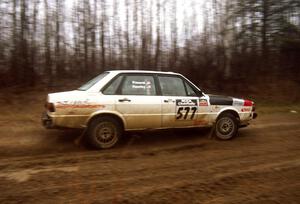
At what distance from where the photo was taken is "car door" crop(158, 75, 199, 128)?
7.78 m

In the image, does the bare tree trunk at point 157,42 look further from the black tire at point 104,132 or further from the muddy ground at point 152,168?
the black tire at point 104,132

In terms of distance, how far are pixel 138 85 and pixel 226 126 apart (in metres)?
2.48

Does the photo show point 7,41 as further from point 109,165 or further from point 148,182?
point 148,182

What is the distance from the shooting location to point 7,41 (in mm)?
13273

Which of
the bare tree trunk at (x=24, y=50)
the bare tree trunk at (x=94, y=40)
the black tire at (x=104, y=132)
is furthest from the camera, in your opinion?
the bare tree trunk at (x=94, y=40)

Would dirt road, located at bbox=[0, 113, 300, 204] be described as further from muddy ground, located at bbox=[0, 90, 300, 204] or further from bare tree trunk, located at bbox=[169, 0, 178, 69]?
bare tree trunk, located at bbox=[169, 0, 178, 69]

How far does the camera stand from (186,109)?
7.95 metres

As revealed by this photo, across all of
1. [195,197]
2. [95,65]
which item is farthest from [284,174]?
[95,65]

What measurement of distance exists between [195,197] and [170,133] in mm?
4154

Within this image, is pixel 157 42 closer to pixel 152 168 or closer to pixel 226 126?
pixel 226 126

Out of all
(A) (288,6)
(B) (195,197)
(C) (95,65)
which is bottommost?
(B) (195,197)

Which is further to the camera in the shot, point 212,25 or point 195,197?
Result: point 212,25

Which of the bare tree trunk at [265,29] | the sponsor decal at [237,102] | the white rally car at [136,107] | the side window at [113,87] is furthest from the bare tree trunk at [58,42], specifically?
the bare tree trunk at [265,29]

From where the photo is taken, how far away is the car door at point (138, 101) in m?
7.39
